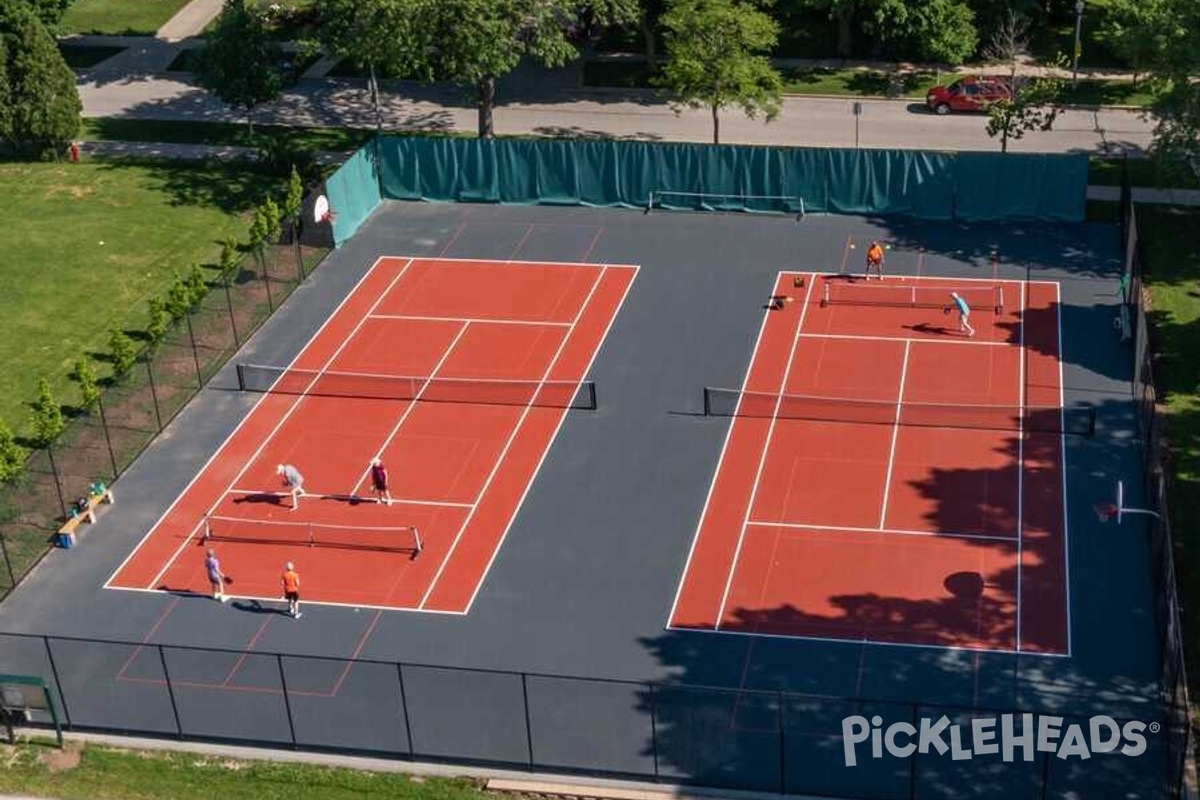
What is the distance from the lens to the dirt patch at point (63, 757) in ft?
103

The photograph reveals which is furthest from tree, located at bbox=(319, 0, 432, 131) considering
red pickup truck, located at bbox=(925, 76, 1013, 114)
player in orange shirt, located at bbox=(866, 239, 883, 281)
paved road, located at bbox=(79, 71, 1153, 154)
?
red pickup truck, located at bbox=(925, 76, 1013, 114)

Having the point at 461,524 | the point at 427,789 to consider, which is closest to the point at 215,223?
the point at 461,524

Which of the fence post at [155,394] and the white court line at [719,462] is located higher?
the fence post at [155,394]

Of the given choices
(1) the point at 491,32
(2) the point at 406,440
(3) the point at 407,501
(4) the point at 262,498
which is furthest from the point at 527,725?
(1) the point at 491,32

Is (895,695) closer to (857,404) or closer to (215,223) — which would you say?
(857,404)

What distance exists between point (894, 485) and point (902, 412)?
3720mm

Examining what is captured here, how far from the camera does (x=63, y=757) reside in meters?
31.6

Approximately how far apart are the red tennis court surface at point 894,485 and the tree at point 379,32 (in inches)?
614

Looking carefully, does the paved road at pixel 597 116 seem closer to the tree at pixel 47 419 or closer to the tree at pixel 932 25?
the tree at pixel 932 25

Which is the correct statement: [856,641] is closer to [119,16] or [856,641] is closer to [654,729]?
[654,729]

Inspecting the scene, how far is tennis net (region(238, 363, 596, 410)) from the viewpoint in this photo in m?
43.9

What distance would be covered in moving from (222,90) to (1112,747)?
140 ft

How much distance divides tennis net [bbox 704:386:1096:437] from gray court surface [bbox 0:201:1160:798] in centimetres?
66

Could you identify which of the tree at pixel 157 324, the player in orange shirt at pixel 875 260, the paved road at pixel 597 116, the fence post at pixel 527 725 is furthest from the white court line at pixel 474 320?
the fence post at pixel 527 725
